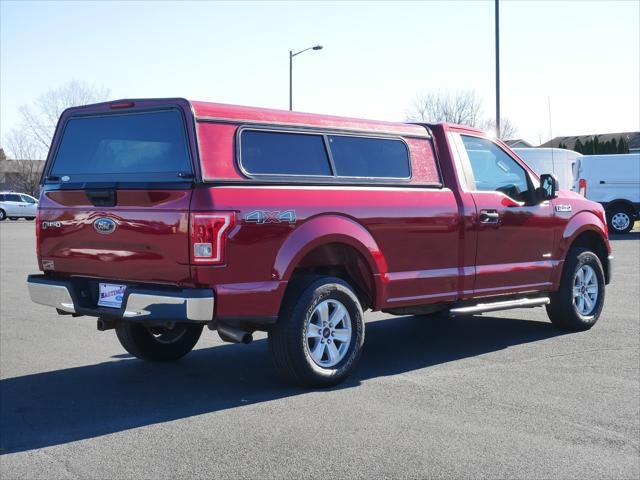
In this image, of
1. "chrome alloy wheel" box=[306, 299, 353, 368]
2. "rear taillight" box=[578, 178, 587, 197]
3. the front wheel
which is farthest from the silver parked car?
"chrome alloy wheel" box=[306, 299, 353, 368]

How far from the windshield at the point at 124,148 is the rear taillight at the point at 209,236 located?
14.2 inches

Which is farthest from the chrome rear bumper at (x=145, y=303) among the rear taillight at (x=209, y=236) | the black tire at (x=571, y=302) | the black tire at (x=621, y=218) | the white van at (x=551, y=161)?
the white van at (x=551, y=161)

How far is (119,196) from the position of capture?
6109 mm

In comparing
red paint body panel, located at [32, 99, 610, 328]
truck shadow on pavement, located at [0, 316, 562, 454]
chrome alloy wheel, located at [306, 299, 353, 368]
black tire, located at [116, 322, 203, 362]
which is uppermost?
red paint body panel, located at [32, 99, 610, 328]

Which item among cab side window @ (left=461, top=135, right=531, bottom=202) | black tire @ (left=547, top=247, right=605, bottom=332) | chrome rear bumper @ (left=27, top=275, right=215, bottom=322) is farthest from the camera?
black tire @ (left=547, top=247, right=605, bottom=332)

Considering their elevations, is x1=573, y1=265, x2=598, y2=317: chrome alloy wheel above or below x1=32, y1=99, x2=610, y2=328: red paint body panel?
below

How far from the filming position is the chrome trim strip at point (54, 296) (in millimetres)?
6281

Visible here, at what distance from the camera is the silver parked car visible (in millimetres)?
46109

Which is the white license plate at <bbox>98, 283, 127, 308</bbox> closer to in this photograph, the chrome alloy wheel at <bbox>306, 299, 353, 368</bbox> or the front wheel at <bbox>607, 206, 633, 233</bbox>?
the chrome alloy wheel at <bbox>306, 299, 353, 368</bbox>

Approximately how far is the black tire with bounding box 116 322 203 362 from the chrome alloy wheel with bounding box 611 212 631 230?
19367 millimetres

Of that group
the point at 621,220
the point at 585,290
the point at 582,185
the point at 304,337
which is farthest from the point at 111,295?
the point at 621,220

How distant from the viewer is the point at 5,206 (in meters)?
45.9

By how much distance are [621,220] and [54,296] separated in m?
20.9

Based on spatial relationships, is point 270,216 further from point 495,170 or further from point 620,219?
point 620,219
